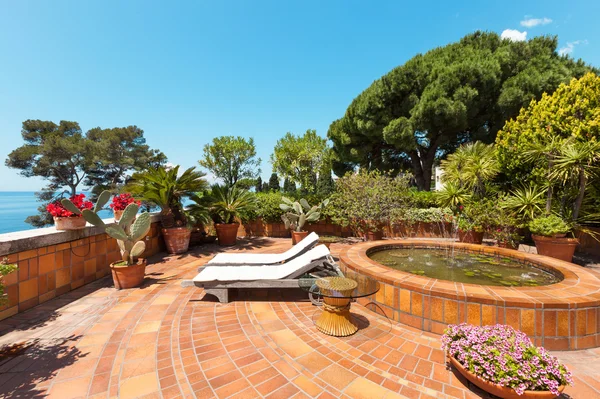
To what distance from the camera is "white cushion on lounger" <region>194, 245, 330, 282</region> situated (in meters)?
3.90

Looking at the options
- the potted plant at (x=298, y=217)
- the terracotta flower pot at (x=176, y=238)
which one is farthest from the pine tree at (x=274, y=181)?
the terracotta flower pot at (x=176, y=238)

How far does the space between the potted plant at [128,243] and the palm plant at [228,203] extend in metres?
3.87

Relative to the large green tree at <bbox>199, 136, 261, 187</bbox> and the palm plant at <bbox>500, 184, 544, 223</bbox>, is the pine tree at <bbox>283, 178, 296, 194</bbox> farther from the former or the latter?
the palm plant at <bbox>500, 184, 544, 223</bbox>

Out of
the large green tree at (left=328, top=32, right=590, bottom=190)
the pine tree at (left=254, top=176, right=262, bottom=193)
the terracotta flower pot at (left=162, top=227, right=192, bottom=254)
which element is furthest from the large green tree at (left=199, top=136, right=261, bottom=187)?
the terracotta flower pot at (left=162, top=227, right=192, bottom=254)

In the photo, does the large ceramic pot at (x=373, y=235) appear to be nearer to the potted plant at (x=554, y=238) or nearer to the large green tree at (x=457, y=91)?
the potted plant at (x=554, y=238)

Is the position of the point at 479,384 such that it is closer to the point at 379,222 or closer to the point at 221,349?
the point at 221,349

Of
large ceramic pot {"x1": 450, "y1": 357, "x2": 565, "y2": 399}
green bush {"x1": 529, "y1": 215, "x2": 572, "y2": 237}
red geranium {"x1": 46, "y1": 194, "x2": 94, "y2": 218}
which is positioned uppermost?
red geranium {"x1": 46, "y1": 194, "x2": 94, "y2": 218}

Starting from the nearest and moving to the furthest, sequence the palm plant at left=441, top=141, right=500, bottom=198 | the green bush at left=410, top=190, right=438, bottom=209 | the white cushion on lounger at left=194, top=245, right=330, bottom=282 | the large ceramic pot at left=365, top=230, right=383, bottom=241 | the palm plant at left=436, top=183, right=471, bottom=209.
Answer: the white cushion on lounger at left=194, top=245, right=330, bottom=282, the palm plant at left=441, top=141, right=500, bottom=198, the large ceramic pot at left=365, top=230, right=383, bottom=241, the palm plant at left=436, top=183, right=471, bottom=209, the green bush at left=410, top=190, right=438, bottom=209

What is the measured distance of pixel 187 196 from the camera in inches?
303

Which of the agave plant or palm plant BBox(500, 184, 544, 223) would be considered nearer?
the agave plant

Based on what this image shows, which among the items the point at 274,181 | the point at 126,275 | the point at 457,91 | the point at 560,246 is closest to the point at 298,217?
the point at 126,275

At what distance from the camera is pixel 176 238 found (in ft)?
23.2

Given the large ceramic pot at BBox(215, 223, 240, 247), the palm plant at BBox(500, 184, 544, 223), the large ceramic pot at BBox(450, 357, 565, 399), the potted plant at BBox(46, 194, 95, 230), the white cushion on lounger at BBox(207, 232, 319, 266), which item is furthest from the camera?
the large ceramic pot at BBox(215, 223, 240, 247)

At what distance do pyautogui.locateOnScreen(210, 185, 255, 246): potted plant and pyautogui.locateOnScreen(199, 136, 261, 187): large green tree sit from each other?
16588 millimetres
